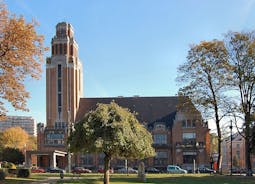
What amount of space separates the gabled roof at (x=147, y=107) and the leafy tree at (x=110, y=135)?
66382 millimetres

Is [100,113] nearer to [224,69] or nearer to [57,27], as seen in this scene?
[224,69]

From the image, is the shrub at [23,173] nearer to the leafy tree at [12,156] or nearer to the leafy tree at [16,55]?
the leafy tree at [16,55]

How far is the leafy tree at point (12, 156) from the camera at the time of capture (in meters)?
90.2

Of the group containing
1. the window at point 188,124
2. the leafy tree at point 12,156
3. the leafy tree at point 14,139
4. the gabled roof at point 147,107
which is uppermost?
the gabled roof at point 147,107

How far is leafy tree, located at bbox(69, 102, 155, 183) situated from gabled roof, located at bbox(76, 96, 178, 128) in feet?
218

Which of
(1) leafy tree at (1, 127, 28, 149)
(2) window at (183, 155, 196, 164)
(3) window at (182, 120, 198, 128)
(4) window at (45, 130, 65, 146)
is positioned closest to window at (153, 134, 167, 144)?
(3) window at (182, 120, 198, 128)

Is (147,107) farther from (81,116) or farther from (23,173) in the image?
(23,173)

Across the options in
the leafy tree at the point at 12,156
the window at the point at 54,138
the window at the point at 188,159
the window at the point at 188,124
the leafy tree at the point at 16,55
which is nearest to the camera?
the leafy tree at the point at 16,55

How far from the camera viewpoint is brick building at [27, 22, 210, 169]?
96.7m

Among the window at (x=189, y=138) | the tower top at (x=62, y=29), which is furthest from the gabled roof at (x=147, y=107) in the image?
the tower top at (x=62, y=29)

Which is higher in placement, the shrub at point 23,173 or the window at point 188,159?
the shrub at point 23,173

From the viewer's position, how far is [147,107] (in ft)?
352

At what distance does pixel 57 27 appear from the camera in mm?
109000

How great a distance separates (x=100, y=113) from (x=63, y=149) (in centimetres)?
6703
